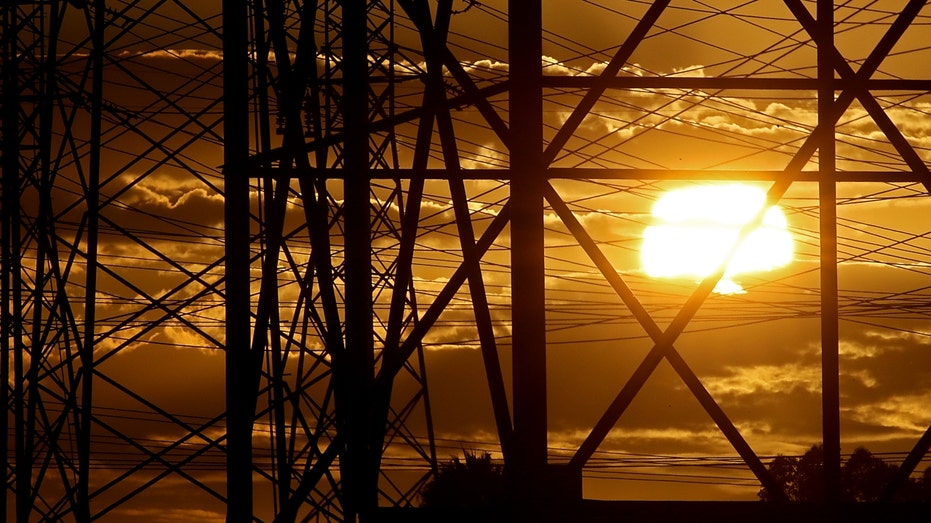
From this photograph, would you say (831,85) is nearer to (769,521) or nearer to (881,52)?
(881,52)

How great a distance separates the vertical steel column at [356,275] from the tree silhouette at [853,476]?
37230 millimetres

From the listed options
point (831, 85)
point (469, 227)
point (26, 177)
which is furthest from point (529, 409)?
point (26, 177)

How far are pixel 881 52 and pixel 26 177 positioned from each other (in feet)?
40.9

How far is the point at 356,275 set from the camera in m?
12.5

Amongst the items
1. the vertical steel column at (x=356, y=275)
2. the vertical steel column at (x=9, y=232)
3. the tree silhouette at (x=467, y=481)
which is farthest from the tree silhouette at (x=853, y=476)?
the vertical steel column at (x=356, y=275)

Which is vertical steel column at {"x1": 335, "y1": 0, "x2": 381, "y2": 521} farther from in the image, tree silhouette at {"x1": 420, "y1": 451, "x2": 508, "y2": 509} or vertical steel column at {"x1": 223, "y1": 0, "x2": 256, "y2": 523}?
tree silhouette at {"x1": 420, "y1": 451, "x2": 508, "y2": 509}

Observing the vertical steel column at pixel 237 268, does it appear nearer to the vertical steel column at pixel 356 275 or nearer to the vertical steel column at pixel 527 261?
the vertical steel column at pixel 356 275

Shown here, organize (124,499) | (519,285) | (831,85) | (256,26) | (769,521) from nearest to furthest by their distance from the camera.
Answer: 1. (769,521)
2. (519,285)
3. (831,85)
4. (256,26)
5. (124,499)

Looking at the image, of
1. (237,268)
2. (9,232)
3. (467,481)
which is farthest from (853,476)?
(237,268)

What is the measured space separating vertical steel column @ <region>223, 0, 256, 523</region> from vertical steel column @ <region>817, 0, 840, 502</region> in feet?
16.4

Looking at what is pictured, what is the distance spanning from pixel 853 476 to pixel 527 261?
41.6 m

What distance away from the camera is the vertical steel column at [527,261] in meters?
Answer: 11.1

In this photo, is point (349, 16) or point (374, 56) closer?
point (349, 16)

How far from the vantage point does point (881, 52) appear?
468 inches
